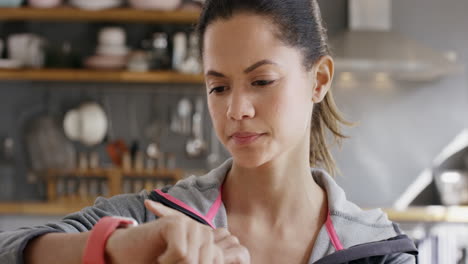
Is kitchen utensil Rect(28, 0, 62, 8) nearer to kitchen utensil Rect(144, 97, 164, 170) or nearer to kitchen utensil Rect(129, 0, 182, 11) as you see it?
kitchen utensil Rect(129, 0, 182, 11)

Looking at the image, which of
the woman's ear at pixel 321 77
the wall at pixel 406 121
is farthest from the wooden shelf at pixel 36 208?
the woman's ear at pixel 321 77

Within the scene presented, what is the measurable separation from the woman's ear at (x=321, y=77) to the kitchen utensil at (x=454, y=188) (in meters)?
2.97

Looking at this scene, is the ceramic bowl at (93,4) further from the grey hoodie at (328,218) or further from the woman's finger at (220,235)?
the woman's finger at (220,235)

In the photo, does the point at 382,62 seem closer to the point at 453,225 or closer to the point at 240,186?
the point at 453,225

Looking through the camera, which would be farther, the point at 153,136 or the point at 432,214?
the point at 153,136

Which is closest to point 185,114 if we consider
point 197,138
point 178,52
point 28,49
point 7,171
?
point 197,138

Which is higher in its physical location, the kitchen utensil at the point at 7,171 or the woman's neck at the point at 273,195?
the woman's neck at the point at 273,195

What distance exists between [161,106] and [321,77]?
125 inches

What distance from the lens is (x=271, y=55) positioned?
3.90 feet

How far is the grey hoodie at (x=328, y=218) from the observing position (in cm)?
120

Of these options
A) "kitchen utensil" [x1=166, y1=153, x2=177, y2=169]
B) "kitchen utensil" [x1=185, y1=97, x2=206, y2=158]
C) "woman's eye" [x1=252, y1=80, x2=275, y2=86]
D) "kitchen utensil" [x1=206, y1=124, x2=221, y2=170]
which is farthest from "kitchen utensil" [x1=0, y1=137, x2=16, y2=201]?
"woman's eye" [x1=252, y1=80, x2=275, y2=86]

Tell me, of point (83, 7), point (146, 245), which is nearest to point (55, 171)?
point (83, 7)

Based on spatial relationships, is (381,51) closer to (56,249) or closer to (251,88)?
(251,88)

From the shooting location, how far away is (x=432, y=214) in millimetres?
3943
